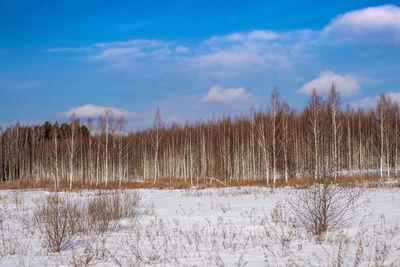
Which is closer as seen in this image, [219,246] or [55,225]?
[219,246]

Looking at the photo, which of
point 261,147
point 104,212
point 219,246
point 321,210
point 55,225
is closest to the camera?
point 219,246

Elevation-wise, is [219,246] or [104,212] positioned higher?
[104,212]

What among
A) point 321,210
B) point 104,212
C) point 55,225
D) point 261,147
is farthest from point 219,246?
point 261,147

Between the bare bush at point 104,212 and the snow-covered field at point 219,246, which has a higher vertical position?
the bare bush at point 104,212

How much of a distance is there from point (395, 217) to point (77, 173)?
57501 millimetres

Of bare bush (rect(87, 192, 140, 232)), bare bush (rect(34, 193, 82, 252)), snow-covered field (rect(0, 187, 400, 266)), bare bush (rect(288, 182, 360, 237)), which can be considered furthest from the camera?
bare bush (rect(87, 192, 140, 232))

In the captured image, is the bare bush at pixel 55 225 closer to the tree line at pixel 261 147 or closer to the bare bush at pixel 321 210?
the bare bush at pixel 321 210

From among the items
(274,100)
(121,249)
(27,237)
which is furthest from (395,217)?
(274,100)

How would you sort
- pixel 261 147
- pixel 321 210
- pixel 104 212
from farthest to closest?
1. pixel 261 147
2. pixel 104 212
3. pixel 321 210

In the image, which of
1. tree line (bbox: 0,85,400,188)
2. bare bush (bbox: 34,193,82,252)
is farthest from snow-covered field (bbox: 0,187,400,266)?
tree line (bbox: 0,85,400,188)

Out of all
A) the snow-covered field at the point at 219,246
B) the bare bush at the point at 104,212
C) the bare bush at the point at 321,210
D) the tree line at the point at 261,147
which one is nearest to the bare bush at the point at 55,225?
the snow-covered field at the point at 219,246

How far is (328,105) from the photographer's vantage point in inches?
1423

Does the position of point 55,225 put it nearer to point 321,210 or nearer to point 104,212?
point 104,212

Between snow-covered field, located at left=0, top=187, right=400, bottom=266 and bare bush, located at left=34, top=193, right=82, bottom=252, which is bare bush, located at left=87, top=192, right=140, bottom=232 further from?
bare bush, located at left=34, top=193, right=82, bottom=252
